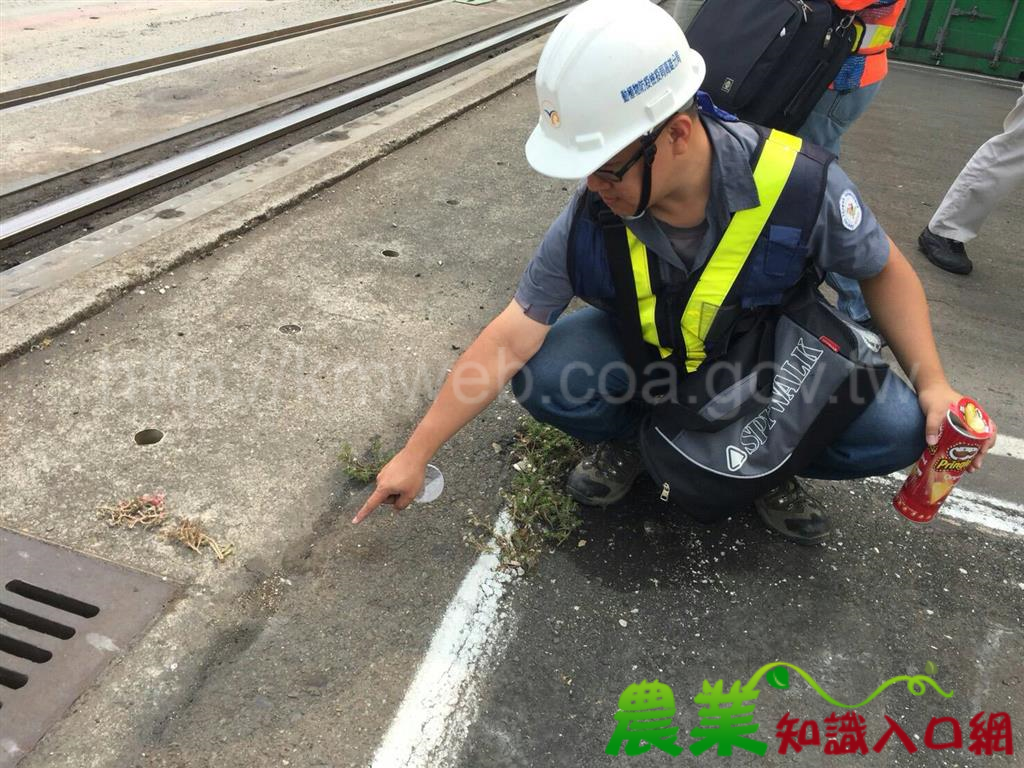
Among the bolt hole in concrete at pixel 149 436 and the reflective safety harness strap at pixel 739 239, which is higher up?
the reflective safety harness strap at pixel 739 239

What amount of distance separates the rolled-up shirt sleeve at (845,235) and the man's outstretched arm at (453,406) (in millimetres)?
706

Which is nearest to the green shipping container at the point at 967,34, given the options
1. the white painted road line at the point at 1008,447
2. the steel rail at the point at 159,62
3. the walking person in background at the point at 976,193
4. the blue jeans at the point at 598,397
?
the steel rail at the point at 159,62

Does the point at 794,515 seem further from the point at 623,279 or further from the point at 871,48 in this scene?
the point at 871,48

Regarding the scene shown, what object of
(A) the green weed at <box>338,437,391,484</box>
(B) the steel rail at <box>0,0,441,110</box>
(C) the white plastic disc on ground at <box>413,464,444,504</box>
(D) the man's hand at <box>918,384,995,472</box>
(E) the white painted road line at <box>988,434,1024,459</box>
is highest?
(D) the man's hand at <box>918,384,995,472</box>

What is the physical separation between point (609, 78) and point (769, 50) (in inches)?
38.9

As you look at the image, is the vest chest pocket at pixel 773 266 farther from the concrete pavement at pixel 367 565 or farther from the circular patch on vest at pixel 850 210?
the concrete pavement at pixel 367 565

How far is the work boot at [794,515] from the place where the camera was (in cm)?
217

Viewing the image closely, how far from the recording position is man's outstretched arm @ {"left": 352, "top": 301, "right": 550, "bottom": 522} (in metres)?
1.78

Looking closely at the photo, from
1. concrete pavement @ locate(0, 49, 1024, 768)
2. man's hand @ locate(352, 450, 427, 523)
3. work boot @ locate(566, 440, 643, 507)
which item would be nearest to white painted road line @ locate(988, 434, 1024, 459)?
concrete pavement @ locate(0, 49, 1024, 768)

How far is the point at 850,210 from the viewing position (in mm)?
1756

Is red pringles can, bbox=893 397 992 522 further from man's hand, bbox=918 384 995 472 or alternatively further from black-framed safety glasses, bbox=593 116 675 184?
black-framed safety glasses, bbox=593 116 675 184

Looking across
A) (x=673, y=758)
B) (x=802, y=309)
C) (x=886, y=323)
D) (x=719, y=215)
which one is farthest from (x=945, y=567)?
(x=719, y=215)

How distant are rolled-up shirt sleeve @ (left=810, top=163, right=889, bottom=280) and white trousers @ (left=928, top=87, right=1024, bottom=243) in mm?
2584

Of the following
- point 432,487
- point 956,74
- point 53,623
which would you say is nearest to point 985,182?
point 432,487
